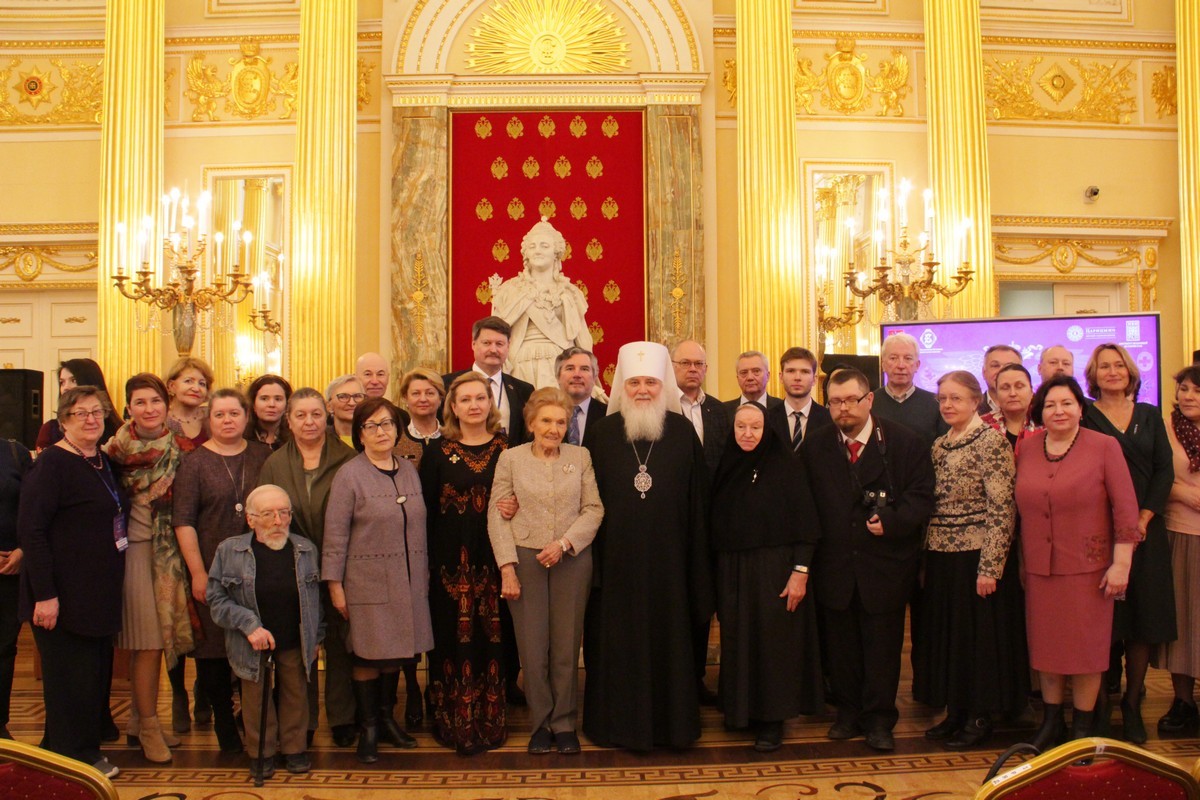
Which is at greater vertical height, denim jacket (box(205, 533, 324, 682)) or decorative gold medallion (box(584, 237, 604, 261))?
decorative gold medallion (box(584, 237, 604, 261))

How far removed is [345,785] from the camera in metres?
3.50

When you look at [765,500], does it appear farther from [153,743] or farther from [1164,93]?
[1164,93]

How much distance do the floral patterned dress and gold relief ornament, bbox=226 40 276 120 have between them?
671 cm

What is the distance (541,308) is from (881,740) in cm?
381

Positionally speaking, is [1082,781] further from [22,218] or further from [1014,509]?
[22,218]

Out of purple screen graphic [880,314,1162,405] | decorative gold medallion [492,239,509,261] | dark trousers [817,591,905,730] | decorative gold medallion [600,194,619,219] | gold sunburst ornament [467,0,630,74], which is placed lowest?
dark trousers [817,591,905,730]

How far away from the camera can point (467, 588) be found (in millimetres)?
3865

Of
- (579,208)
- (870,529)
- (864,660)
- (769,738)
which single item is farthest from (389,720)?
(579,208)

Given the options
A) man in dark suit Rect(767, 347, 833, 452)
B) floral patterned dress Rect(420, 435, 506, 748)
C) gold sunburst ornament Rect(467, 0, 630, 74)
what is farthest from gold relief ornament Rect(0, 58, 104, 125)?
man in dark suit Rect(767, 347, 833, 452)

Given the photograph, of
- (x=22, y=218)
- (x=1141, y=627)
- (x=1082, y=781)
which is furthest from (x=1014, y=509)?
(x=22, y=218)

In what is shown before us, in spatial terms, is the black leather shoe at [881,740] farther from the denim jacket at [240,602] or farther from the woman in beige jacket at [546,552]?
the denim jacket at [240,602]

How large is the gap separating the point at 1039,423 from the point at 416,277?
6194 millimetres

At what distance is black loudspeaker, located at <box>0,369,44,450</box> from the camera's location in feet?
21.7

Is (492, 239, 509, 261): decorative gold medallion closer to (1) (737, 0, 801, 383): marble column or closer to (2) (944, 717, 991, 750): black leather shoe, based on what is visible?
(1) (737, 0, 801, 383): marble column
